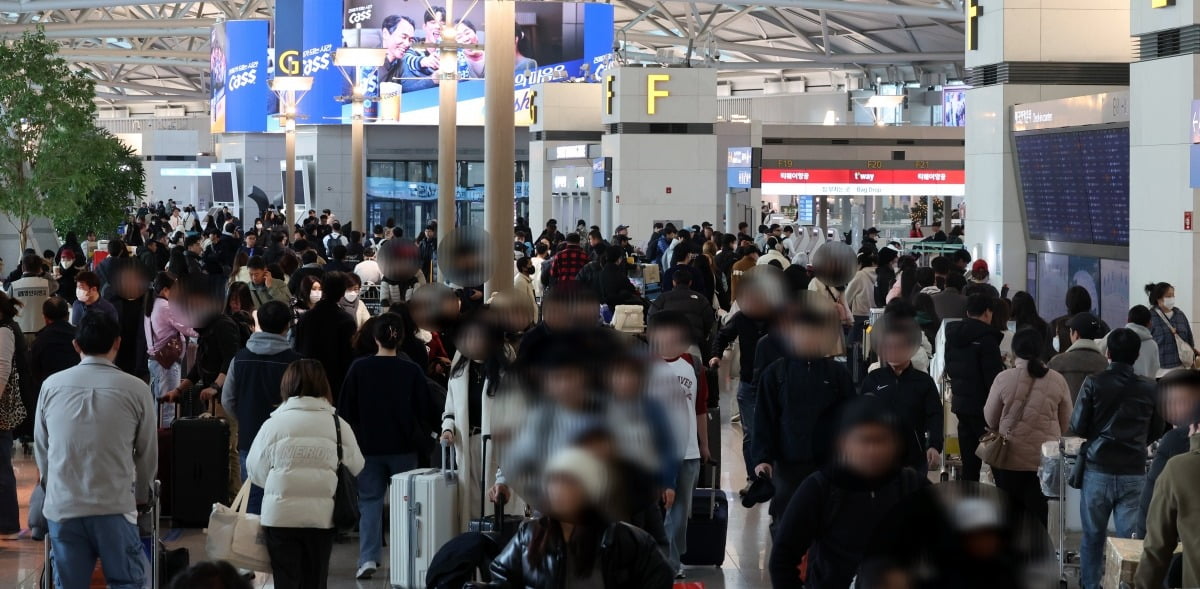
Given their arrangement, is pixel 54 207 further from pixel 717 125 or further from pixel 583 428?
pixel 583 428

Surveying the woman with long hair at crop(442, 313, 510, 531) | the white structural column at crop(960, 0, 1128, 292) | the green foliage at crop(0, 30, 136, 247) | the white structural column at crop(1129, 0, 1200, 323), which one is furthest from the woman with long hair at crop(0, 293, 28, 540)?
the green foliage at crop(0, 30, 136, 247)

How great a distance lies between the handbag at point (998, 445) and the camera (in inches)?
298

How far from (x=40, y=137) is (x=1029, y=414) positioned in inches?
706

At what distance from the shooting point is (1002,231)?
1727 centimetres

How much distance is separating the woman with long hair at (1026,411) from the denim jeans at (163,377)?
5581mm

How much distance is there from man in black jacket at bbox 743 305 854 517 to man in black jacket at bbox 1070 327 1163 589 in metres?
1.22

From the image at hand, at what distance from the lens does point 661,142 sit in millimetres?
30078

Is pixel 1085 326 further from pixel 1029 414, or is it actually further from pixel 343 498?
pixel 343 498

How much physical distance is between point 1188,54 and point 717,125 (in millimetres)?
18729

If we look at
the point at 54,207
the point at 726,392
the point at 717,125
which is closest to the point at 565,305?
the point at 726,392

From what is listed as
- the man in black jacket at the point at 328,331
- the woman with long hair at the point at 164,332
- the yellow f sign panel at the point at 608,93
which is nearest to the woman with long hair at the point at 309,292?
the woman with long hair at the point at 164,332

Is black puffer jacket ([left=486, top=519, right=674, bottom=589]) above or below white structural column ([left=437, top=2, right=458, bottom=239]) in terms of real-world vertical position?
below

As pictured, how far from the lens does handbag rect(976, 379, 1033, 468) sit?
7.56 meters

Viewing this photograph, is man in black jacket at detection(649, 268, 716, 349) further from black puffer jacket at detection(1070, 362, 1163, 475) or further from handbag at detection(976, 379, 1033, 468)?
black puffer jacket at detection(1070, 362, 1163, 475)
